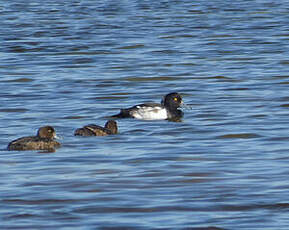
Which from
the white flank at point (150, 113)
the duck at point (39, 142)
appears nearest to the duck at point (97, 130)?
the duck at point (39, 142)

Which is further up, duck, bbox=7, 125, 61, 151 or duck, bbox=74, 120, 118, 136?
duck, bbox=74, 120, 118, 136

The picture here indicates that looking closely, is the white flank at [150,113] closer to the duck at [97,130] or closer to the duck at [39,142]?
the duck at [97,130]

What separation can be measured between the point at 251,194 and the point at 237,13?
28.9 metres

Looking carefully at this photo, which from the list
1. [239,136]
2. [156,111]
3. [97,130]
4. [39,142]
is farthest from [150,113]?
[39,142]

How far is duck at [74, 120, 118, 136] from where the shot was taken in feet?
48.8

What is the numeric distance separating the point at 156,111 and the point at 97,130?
2.39 meters

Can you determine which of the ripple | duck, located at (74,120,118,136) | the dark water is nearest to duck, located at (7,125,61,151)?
the dark water

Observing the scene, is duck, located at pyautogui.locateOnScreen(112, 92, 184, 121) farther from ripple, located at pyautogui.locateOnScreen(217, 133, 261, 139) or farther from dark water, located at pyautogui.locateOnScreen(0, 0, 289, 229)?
ripple, located at pyautogui.locateOnScreen(217, 133, 261, 139)

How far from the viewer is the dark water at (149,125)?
10.4 meters

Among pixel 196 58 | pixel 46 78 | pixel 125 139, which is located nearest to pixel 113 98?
pixel 46 78

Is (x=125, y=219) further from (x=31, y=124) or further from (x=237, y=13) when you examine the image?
(x=237, y=13)

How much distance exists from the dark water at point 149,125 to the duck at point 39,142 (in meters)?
0.14

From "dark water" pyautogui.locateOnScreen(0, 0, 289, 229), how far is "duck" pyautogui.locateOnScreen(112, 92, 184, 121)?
17cm

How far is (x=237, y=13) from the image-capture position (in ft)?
129
